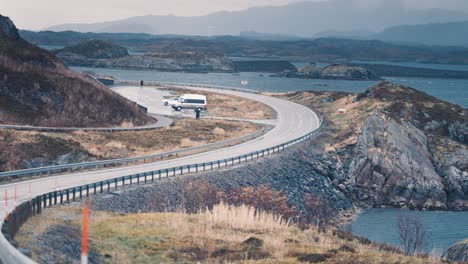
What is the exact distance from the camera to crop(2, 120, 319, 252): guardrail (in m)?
21.9

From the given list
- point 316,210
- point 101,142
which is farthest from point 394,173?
point 101,142

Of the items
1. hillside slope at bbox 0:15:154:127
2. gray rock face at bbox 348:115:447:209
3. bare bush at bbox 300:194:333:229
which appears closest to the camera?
bare bush at bbox 300:194:333:229

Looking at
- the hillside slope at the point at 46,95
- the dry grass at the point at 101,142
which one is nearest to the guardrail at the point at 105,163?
the dry grass at the point at 101,142

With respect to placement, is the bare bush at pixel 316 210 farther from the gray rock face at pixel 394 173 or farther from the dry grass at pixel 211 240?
the dry grass at pixel 211 240

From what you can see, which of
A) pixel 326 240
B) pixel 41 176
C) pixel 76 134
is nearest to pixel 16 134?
pixel 76 134

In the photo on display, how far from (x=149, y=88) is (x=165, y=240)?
307 feet

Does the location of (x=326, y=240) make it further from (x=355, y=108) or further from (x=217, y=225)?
(x=355, y=108)

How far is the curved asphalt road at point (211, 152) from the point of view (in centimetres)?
3428

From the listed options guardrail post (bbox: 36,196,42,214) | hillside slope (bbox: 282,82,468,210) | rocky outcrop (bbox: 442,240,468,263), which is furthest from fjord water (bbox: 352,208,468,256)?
guardrail post (bbox: 36,196,42,214)

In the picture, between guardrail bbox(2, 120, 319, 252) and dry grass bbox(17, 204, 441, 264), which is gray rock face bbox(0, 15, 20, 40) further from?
dry grass bbox(17, 204, 441, 264)

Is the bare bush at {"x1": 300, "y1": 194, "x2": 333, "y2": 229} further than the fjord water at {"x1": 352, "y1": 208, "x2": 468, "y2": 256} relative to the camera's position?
Yes

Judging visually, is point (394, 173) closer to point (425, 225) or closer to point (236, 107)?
point (425, 225)

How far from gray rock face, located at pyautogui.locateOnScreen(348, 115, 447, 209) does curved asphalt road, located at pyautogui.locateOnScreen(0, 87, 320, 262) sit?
7.42m

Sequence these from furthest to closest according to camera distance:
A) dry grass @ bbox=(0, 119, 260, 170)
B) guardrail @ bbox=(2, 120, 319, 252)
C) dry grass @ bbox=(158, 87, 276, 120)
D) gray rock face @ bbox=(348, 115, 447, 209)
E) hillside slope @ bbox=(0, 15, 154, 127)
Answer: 1. dry grass @ bbox=(158, 87, 276, 120)
2. gray rock face @ bbox=(348, 115, 447, 209)
3. hillside slope @ bbox=(0, 15, 154, 127)
4. dry grass @ bbox=(0, 119, 260, 170)
5. guardrail @ bbox=(2, 120, 319, 252)
